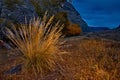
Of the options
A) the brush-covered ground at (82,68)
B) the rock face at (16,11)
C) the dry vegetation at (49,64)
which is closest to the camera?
the brush-covered ground at (82,68)

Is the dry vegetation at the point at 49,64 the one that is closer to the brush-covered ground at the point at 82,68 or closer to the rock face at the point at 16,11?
the brush-covered ground at the point at 82,68

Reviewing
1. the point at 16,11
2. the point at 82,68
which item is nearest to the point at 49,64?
the point at 82,68

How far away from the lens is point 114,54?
9859 mm

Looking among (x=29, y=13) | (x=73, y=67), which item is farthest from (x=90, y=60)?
(x=29, y=13)

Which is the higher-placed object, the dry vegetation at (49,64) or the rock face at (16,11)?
the rock face at (16,11)

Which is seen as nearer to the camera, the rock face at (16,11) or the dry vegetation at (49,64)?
the dry vegetation at (49,64)

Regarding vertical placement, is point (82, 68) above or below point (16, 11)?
below

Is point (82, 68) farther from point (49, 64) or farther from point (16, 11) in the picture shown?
point (16, 11)

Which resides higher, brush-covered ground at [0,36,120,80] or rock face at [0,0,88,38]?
rock face at [0,0,88,38]

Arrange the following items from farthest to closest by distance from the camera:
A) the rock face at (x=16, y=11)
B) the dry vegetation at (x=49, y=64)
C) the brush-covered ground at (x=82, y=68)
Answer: the rock face at (x=16, y=11), the dry vegetation at (x=49, y=64), the brush-covered ground at (x=82, y=68)

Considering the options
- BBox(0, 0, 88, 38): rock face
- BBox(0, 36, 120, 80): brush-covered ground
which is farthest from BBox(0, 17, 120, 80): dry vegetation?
BBox(0, 0, 88, 38): rock face

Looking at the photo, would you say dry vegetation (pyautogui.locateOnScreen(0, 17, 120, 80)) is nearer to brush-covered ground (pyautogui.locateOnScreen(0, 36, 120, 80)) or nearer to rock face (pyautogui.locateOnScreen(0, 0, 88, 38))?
brush-covered ground (pyautogui.locateOnScreen(0, 36, 120, 80))

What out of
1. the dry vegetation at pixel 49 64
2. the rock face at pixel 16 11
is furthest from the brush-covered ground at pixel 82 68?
the rock face at pixel 16 11

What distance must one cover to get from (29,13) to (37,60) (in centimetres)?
1476
